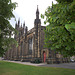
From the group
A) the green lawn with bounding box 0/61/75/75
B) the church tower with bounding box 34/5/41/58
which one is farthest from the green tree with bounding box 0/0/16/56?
the church tower with bounding box 34/5/41/58

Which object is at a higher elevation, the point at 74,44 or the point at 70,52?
the point at 74,44

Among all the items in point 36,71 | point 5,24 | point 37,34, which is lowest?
point 36,71

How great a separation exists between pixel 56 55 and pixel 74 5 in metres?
20.1

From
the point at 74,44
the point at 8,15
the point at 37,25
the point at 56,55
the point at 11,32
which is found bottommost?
the point at 56,55

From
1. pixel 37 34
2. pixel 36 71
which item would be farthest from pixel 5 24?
pixel 37 34

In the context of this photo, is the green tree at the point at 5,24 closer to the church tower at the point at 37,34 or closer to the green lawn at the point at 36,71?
the green lawn at the point at 36,71

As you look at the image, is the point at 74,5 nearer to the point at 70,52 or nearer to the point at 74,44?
the point at 74,44

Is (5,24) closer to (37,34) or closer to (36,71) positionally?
(36,71)

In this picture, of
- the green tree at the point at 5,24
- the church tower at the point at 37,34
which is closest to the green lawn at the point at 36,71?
the green tree at the point at 5,24

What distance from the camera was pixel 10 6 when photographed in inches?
331

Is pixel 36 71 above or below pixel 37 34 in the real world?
below

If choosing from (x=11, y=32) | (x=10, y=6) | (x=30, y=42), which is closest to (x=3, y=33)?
(x=11, y=32)

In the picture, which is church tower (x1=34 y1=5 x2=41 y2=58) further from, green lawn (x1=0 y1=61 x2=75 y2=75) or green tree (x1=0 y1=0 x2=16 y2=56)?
green tree (x1=0 y1=0 x2=16 y2=56)

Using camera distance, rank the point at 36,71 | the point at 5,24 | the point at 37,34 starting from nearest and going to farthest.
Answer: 1. the point at 5,24
2. the point at 36,71
3. the point at 37,34
